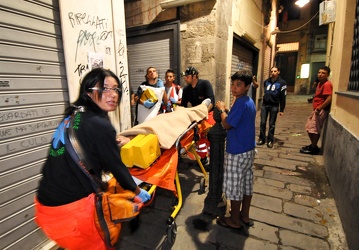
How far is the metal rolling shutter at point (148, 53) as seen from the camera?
604cm

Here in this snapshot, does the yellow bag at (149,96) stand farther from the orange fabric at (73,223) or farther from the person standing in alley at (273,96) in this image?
the person standing in alley at (273,96)

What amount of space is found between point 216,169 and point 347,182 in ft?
5.77

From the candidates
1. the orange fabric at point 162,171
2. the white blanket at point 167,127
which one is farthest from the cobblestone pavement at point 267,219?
the white blanket at point 167,127

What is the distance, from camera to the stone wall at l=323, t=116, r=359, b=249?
231cm

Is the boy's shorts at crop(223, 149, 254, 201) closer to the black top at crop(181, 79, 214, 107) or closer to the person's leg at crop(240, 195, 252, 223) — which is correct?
the person's leg at crop(240, 195, 252, 223)

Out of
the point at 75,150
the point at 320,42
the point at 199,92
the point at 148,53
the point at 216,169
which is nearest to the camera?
the point at 75,150

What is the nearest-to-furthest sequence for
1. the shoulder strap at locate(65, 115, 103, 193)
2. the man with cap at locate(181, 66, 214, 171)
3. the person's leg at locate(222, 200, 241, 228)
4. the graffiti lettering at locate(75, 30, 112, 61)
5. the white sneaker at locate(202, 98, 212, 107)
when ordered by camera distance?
1. the shoulder strap at locate(65, 115, 103, 193)
2. the person's leg at locate(222, 200, 241, 228)
3. the graffiti lettering at locate(75, 30, 112, 61)
4. the white sneaker at locate(202, 98, 212, 107)
5. the man with cap at locate(181, 66, 214, 171)

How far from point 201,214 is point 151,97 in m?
2.23

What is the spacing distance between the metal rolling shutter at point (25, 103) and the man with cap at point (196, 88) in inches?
91.9

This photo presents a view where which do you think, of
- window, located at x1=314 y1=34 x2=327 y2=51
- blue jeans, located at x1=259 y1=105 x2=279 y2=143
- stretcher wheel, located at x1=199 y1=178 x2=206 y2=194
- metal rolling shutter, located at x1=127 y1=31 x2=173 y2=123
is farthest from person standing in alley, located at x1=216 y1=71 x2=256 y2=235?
window, located at x1=314 y1=34 x2=327 y2=51

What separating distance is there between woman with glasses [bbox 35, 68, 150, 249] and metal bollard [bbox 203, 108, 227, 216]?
5.42ft

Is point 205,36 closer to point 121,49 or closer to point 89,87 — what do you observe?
point 121,49

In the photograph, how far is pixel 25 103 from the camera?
2.31m

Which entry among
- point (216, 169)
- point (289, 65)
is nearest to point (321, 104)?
point (216, 169)
